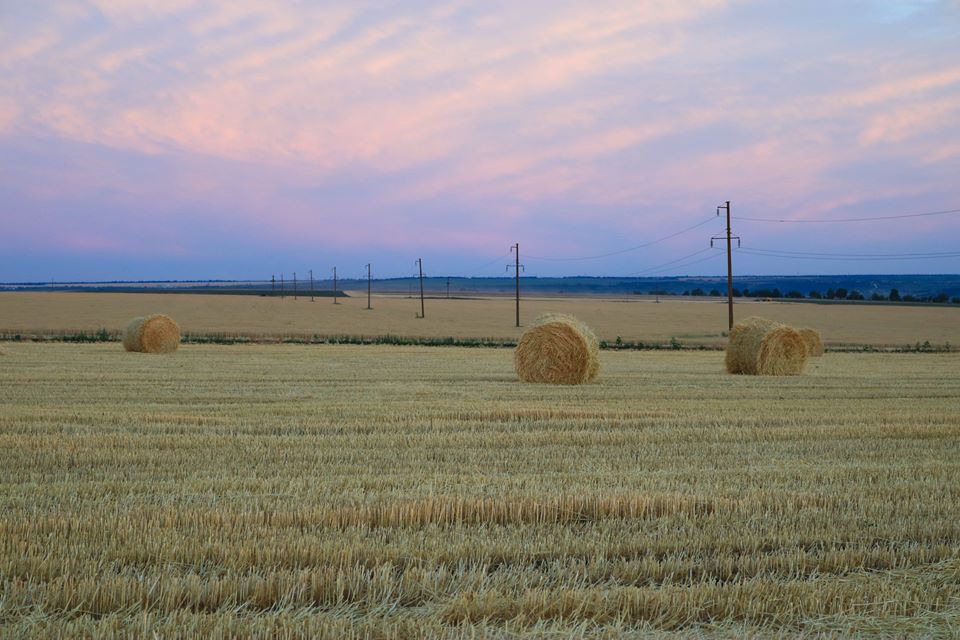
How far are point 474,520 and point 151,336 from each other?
25270 millimetres

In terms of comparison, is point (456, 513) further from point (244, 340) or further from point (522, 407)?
point (244, 340)

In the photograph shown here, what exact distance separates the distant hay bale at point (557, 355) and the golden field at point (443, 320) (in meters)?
26.1

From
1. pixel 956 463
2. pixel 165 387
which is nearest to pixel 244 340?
pixel 165 387

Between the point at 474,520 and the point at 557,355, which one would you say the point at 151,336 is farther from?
the point at 474,520

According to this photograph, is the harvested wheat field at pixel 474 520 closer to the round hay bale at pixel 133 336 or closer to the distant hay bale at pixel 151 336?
the distant hay bale at pixel 151 336

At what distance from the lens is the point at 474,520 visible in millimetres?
6410

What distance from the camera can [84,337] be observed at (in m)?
37.6

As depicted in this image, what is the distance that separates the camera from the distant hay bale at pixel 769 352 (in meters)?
22.8

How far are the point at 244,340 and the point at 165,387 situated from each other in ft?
75.5

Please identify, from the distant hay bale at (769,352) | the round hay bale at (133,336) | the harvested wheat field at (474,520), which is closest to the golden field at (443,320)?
the round hay bale at (133,336)

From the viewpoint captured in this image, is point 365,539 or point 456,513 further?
point 456,513

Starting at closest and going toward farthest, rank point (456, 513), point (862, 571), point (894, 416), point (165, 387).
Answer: point (862, 571) → point (456, 513) → point (894, 416) → point (165, 387)

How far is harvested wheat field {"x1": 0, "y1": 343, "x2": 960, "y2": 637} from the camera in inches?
182

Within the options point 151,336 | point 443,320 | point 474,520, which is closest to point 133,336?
point 151,336
